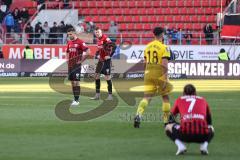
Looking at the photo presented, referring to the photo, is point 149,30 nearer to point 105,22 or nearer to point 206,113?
point 105,22

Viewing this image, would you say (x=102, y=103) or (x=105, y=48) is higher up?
(x=105, y=48)

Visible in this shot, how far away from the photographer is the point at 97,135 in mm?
16422

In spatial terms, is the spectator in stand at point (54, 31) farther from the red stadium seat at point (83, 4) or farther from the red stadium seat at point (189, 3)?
the red stadium seat at point (189, 3)

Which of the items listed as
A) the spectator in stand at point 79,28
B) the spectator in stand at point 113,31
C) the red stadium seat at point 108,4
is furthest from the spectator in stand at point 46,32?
the red stadium seat at point 108,4

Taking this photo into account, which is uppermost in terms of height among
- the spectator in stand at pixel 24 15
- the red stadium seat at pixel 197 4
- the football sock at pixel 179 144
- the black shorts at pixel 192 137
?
the red stadium seat at pixel 197 4

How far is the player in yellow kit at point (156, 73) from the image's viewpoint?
17.6 m

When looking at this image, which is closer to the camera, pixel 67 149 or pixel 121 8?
pixel 67 149

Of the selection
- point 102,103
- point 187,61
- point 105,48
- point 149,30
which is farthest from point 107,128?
point 149,30

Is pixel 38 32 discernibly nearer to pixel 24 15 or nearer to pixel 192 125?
pixel 24 15

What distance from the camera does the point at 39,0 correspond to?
5394 cm

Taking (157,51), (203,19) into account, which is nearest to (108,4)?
(203,19)

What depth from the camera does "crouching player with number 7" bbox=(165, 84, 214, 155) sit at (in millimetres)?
13305

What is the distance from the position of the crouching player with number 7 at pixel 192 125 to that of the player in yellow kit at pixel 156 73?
3948 mm

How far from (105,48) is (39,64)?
64.9 ft
